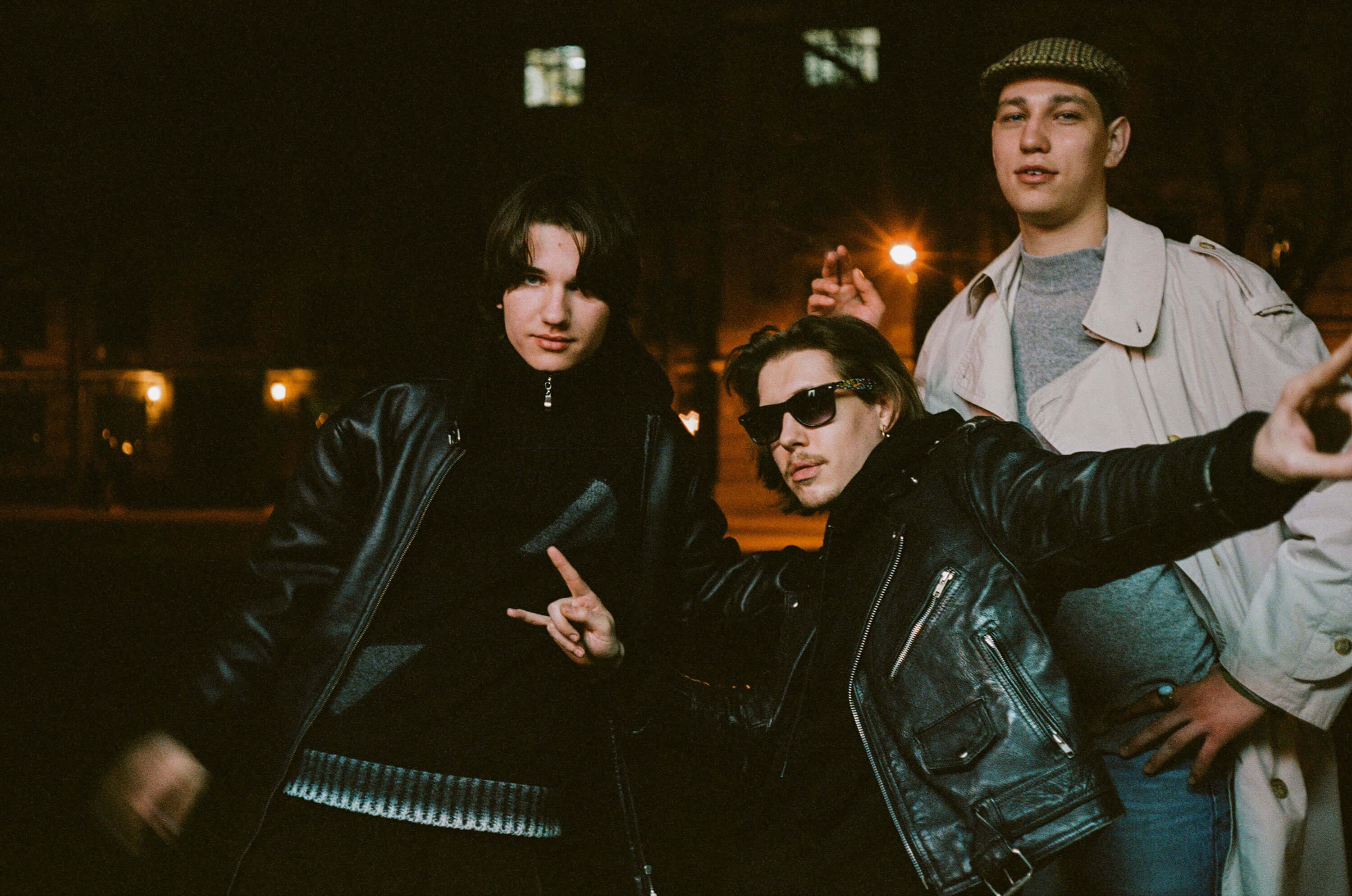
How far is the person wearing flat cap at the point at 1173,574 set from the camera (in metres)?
2.30

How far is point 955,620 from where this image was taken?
2.12 metres

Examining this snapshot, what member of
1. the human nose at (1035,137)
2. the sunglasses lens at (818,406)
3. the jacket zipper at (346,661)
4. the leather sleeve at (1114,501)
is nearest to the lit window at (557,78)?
the human nose at (1035,137)

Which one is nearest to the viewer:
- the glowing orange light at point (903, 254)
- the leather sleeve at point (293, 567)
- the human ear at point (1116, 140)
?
the leather sleeve at point (293, 567)

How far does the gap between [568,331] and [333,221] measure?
29.6 ft

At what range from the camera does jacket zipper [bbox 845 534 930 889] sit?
6.72 feet

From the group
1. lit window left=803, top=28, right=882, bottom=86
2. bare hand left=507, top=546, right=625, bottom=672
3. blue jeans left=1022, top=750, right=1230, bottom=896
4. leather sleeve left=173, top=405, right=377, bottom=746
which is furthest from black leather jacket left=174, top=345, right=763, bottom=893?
lit window left=803, top=28, right=882, bottom=86

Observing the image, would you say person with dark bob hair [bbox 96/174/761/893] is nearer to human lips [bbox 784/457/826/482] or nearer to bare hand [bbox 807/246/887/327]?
human lips [bbox 784/457/826/482]

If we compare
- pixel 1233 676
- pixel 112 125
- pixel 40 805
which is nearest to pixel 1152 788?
pixel 1233 676

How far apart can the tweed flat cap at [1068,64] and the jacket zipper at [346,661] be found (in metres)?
1.94

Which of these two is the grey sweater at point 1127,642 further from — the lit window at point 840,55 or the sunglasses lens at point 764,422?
the lit window at point 840,55

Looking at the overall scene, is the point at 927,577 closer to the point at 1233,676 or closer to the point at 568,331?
the point at 1233,676

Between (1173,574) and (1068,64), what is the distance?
4.71 feet

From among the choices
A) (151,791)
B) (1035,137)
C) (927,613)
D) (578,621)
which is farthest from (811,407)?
(151,791)

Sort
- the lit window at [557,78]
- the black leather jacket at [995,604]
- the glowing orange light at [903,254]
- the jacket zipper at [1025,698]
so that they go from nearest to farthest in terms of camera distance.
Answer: the black leather jacket at [995,604], the jacket zipper at [1025,698], the glowing orange light at [903,254], the lit window at [557,78]
